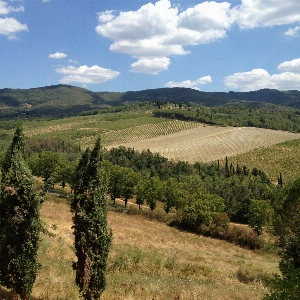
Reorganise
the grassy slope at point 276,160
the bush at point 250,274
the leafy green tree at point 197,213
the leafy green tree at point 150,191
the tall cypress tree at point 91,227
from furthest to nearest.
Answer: the grassy slope at point 276,160
the leafy green tree at point 150,191
the leafy green tree at point 197,213
the bush at point 250,274
the tall cypress tree at point 91,227

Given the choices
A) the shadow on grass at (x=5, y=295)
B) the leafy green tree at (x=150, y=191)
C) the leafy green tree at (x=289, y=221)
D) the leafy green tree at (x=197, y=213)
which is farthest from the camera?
the leafy green tree at (x=150, y=191)

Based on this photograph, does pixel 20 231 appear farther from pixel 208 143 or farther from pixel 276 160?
pixel 208 143

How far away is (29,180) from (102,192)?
10.3 feet

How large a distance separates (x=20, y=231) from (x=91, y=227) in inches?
108

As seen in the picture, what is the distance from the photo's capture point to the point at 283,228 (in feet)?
52.1

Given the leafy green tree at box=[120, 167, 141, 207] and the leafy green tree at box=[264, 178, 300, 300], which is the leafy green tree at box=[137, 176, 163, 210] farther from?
the leafy green tree at box=[264, 178, 300, 300]

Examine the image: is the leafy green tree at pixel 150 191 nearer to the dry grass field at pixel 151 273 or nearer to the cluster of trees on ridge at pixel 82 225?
the dry grass field at pixel 151 273

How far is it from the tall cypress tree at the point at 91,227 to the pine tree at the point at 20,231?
1800 mm

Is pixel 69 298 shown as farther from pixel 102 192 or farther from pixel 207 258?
pixel 207 258

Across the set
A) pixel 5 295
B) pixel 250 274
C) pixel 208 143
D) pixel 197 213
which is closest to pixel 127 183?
pixel 197 213

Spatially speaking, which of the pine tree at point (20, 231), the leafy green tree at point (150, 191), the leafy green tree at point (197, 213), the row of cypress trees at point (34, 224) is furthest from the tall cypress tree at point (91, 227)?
the leafy green tree at point (150, 191)

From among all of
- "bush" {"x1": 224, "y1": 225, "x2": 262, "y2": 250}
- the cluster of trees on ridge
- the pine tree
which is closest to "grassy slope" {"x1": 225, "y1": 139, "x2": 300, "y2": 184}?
"bush" {"x1": 224, "y1": 225, "x2": 262, "y2": 250}

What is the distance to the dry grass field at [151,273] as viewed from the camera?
1368cm

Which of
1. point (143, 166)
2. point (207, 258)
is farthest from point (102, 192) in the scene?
point (143, 166)
